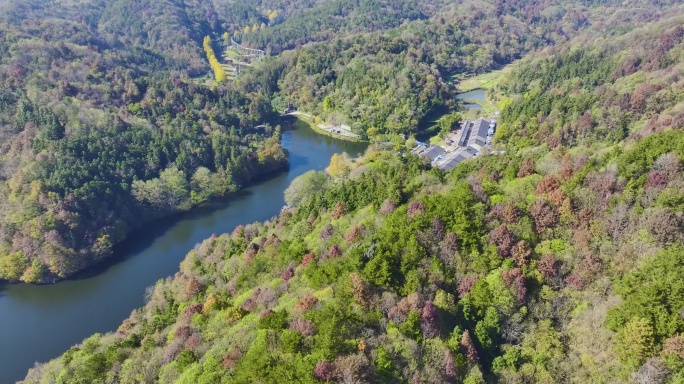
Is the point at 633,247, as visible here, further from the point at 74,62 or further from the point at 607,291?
the point at 74,62

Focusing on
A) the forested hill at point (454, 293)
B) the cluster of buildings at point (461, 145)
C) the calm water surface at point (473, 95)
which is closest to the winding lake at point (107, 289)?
the forested hill at point (454, 293)

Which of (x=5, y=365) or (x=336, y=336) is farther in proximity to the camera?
(x=5, y=365)

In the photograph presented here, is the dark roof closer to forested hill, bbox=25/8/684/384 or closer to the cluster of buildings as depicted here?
the cluster of buildings

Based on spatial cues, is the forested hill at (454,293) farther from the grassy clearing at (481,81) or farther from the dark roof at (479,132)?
the grassy clearing at (481,81)

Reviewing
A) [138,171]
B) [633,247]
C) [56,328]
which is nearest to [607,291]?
[633,247]

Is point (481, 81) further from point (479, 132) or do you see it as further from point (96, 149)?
point (96, 149)

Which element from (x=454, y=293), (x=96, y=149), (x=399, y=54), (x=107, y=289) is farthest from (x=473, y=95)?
(x=454, y=293)
